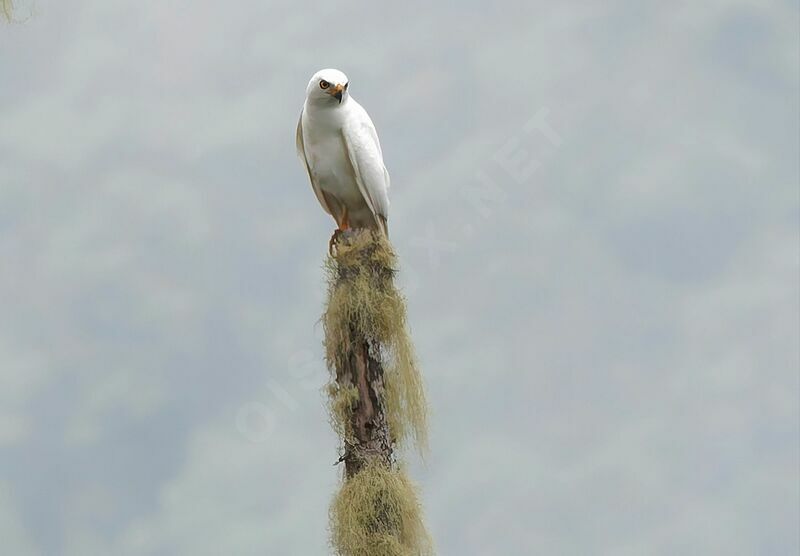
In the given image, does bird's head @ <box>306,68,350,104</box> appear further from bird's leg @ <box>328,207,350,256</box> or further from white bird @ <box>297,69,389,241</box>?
bird's leg @ <box>328,207,350,256</box>

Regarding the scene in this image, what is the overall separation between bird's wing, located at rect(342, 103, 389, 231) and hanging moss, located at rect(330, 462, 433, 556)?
53.1 inches

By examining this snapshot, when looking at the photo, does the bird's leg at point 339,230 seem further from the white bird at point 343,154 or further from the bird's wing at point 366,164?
the bird's wing at point 366,164

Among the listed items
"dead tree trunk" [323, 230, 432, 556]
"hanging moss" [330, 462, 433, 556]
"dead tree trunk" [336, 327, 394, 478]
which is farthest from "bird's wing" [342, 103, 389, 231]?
"hanging moss" [330, 462, 433, 556]

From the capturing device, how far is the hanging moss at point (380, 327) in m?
4.91

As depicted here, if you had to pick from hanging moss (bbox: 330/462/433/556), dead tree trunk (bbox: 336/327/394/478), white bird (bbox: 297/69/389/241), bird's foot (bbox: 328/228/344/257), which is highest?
white bird (bbox: 297/69/389/241)

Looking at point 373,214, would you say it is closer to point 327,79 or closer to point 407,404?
point 327,79

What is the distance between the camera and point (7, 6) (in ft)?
15.5

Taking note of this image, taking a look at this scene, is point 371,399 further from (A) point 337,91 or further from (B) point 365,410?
→ (A) point 337,91

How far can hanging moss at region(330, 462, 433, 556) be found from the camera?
462 cm

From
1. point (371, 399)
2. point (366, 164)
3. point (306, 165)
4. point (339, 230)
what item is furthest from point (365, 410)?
point (306, 165)

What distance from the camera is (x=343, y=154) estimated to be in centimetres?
542

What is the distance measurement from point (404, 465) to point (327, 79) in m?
1.85

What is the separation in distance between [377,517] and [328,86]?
6.66 ft

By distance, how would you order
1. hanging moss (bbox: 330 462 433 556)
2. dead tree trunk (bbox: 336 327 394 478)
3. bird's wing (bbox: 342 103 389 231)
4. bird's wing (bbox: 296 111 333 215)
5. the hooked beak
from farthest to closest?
bird's wing (bbox: 296 111 333 215) → bird's wing (bbox: 342 103 389 231) → the hooked beak → dead tree trunk (bbox: 336 327 394 478) → hanging moss (bbox: 330 462 433 556)
